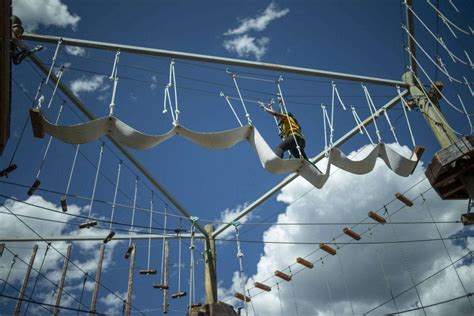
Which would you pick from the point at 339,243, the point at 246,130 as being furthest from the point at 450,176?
the point at 339,243

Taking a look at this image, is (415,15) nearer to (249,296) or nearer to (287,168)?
(287,168)

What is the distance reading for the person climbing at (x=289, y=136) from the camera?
5391mm

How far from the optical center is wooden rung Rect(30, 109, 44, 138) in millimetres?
3516

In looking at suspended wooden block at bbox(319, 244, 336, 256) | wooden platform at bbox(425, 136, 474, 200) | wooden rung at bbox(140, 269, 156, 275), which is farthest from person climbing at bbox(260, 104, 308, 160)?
wooden rung at bbox(140, 269, 156, 275)

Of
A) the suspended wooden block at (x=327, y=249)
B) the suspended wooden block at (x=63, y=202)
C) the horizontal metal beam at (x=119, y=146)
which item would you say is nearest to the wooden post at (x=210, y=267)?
the horizontal metal beam at (x=119, y=146)

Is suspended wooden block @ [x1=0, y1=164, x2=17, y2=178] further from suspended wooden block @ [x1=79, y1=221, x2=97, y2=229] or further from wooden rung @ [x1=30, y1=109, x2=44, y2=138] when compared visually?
suspended wooden block @ [x1=79, y1=221, x2=97, y2=229]

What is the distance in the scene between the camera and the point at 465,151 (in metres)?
3.82

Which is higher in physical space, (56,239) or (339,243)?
(56,239)

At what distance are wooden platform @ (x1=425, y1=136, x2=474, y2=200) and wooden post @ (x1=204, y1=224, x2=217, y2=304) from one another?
5.05 metres

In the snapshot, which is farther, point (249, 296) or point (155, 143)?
point (249, 296)

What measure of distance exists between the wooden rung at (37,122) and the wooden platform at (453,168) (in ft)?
15.1

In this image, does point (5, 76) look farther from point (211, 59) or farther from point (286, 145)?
point (286, 145)

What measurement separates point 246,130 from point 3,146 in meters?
2.94

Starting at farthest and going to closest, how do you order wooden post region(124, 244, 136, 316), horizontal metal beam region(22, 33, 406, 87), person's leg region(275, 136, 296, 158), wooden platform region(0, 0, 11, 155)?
wooden post region(124, 244, 136, 316), person's leg region(275, 136, 296, 158), horizontal metal beam region(22, 33, 406, 87), wooden platform region(0, 0, 11, 155)
